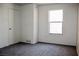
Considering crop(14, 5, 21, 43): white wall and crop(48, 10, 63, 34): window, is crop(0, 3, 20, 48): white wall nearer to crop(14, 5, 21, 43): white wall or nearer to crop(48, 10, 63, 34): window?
crop(14, 5, 21, 43): white wall

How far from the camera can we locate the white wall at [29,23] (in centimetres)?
527

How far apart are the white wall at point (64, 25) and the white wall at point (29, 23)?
45 centimetres

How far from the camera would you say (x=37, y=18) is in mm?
5613

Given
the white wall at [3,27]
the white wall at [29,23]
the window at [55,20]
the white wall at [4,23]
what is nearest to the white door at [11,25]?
the white wall at [4,23]

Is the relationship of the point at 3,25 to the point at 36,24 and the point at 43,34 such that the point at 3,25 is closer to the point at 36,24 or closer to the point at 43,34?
the point at 36,24

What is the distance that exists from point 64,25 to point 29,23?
1897 millimetres

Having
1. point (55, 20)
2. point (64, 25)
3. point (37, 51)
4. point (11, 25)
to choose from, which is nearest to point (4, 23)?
point (11, 25)

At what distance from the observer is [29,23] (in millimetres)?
5422

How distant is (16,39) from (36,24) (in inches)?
55.6

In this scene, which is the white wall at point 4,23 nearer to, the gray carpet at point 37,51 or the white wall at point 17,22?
the white wall at point 17,22

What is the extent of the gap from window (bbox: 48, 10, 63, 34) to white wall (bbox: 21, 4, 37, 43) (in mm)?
842

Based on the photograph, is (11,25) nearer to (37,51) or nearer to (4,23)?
(4,23)

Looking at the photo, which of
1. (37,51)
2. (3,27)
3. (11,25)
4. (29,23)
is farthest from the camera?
(29,23)

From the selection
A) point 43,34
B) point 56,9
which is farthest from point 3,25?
point 56,9
